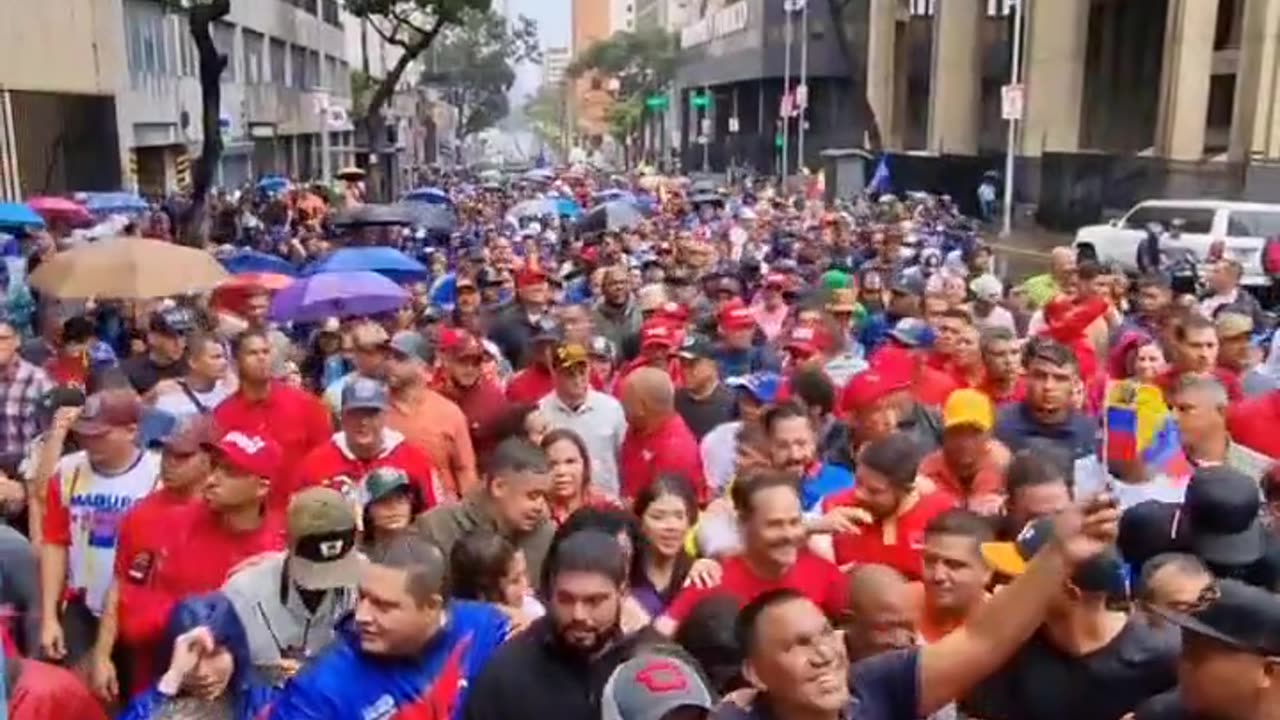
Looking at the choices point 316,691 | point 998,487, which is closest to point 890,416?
point 998,487

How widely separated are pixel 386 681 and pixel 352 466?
230 cm

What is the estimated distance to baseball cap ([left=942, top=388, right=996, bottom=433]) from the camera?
20.3 feet

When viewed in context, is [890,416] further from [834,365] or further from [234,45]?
[234,45]

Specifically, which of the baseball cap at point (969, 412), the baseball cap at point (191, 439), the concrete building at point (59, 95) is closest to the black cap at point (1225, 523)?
the baseball cap at point (969, 412)

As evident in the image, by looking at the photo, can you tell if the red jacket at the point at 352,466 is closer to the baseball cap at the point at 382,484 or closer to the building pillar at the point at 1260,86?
the baseball cap at the point at 382,484

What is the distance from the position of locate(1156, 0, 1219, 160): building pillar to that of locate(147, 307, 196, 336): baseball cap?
2996cm

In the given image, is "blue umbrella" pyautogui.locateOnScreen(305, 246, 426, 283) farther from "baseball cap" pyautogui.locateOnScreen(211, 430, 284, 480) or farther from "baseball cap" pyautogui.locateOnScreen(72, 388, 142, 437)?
"baseball cap" pyautogui.locateOnScreen(211, 430, 284, 480)

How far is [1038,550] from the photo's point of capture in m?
3.80

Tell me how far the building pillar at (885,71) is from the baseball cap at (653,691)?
53825 mm

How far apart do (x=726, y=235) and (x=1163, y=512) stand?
1725 centimetres

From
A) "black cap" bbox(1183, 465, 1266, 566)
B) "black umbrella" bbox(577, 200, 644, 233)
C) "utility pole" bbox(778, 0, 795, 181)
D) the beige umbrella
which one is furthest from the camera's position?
"utility pole" bbox(778, 0, 795, 181)

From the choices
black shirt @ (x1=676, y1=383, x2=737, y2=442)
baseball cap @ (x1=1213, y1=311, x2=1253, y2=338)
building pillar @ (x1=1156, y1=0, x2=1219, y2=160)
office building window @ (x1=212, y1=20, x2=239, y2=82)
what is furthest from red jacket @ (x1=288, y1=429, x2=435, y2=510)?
office building window @ (x1=212, y1=20, x2=239, y2=82)

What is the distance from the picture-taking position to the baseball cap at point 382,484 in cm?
509

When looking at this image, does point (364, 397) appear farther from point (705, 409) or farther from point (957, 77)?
point (957, 77)
